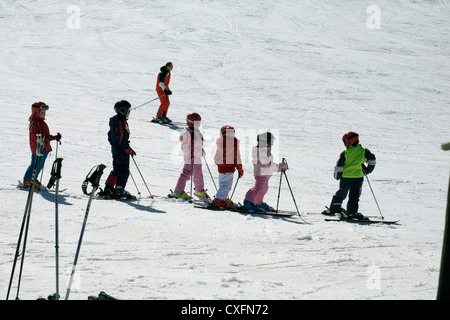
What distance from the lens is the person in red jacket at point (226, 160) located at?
934 centimetres

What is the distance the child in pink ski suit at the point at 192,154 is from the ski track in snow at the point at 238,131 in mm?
458

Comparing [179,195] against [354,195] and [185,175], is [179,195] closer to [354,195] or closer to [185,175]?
[185,175]

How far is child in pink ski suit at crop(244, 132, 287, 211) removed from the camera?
30.2 ft

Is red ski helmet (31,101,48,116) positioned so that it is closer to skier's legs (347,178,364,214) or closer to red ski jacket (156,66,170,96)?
skier's legs (347,178,364,214)

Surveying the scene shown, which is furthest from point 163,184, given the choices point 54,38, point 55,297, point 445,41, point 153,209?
point 445,41

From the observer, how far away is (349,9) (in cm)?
3155

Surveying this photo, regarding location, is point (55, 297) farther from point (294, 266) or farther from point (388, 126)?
point (388, 126)

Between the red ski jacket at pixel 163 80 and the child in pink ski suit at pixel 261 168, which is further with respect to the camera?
the red ski jacket at pixel 163 80

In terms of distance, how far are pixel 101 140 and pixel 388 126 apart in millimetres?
7766

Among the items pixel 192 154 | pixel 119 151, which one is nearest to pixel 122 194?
pixel 119 151

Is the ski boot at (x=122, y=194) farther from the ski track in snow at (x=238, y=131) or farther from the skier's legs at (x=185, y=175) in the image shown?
the skier's legs at (x=185, y=175)

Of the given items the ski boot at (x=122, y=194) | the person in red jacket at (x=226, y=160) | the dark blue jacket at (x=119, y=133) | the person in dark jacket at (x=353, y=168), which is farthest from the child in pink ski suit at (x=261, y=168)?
the dark blue jacket at (x=119, y=133)

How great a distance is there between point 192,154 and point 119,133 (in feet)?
3.96

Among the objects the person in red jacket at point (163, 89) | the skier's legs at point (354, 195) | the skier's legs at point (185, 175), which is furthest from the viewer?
the person in red jacket at point (163, 89)
